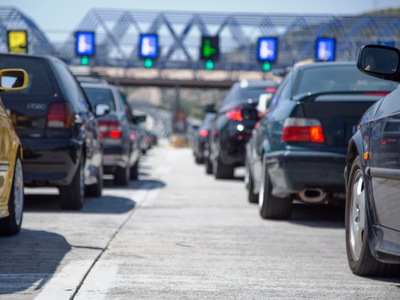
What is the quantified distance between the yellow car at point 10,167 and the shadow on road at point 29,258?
0.15 m

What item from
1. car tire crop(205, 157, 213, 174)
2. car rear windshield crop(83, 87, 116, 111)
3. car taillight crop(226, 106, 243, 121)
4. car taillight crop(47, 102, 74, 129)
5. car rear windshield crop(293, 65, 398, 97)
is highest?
car rear windshield crop(293, 65, 398, 97)

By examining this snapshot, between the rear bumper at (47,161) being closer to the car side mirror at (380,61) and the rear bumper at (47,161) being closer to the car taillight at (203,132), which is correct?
the car side mirror at (380,61)

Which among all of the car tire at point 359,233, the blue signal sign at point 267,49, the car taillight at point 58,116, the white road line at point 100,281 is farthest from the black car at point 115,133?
the blue signal sign at point 267,49

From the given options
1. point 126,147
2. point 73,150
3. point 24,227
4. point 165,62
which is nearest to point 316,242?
point 24,227

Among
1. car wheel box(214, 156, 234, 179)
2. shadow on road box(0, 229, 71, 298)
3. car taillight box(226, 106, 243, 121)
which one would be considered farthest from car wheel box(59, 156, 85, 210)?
car wheel box(214, 156, 234, 179)

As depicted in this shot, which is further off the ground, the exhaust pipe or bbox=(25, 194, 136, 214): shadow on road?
the exhaust pipe

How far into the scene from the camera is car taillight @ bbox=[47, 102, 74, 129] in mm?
11664

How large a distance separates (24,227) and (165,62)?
3410 inches

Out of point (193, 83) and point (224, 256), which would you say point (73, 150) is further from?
point (193, 83)

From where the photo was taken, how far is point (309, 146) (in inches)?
414

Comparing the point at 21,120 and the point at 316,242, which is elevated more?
the point at 21,120

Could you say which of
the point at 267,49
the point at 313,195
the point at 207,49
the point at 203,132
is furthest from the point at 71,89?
the point at 267,49

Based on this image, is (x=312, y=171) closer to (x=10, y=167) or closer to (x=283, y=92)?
(x=283, y=92)

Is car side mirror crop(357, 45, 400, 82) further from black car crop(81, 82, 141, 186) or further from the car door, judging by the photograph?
black car crop(81, 82, 141, 186)
